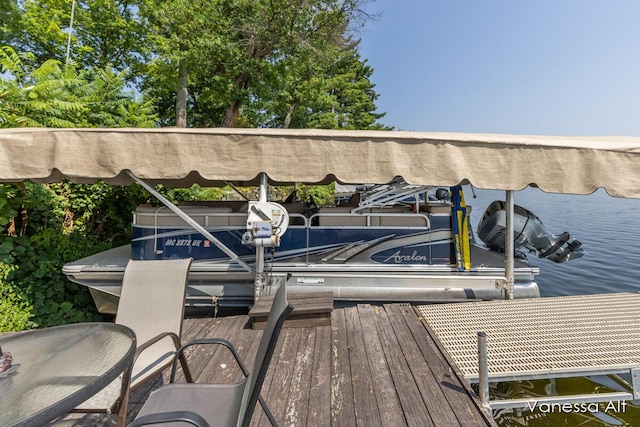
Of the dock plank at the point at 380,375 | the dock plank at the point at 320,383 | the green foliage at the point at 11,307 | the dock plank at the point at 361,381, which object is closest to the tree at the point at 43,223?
the green foliage at the point at 11,307

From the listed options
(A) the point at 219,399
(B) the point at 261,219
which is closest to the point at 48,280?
(B) the point at 261,219

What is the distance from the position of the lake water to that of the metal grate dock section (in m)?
0.44

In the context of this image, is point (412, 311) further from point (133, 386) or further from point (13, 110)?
point (13, 110)

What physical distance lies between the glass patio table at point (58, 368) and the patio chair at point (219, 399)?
28cm

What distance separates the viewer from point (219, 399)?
179cm

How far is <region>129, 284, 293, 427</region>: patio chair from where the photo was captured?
1.27 metres

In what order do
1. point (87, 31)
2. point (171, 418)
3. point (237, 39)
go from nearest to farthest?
point (171, 418) < point (237, 39) < point (87, 31)

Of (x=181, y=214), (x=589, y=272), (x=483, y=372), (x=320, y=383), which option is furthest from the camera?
(x=589, y=272)

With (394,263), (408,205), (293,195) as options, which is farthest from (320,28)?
(394,263)

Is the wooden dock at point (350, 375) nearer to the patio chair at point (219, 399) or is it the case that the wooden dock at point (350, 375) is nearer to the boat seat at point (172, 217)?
the patio chair at point (219, 399)

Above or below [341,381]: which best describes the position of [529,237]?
above

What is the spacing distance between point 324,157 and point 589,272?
328 inches

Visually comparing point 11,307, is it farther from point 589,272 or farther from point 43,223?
point 589,272

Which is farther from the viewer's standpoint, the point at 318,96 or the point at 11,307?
the point at 318,96
